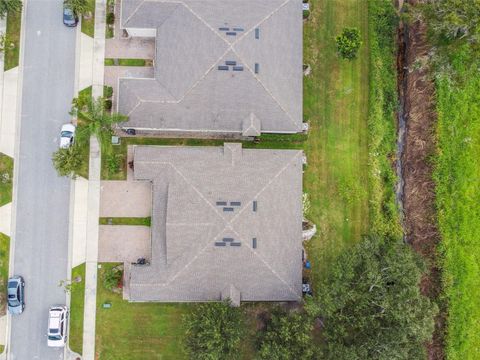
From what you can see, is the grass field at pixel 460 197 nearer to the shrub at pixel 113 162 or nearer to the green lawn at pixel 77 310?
the shrub at pixel 113 162

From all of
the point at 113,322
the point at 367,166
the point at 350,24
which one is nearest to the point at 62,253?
the point at 113,322

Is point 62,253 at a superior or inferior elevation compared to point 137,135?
inferior

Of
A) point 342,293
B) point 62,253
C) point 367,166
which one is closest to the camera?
point 342,293

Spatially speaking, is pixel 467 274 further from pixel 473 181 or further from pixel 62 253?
pixel 62 253

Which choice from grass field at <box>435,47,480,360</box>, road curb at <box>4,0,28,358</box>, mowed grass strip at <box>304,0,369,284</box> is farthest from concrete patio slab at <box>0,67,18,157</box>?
grass field at <box>435,47,480,360</box>

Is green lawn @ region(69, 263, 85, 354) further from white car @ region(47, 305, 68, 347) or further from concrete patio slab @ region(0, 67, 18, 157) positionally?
concrete patio slab @ region(0, 67, 18, 157)
